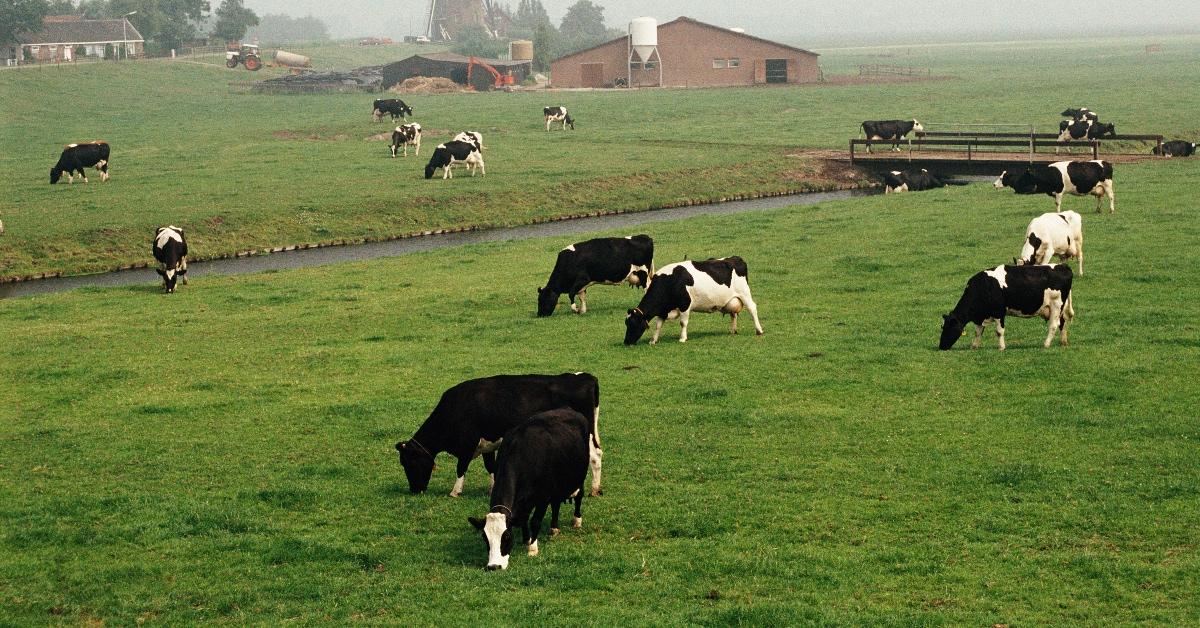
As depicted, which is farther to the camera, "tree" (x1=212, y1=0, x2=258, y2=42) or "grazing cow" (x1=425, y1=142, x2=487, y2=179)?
"tree" (x1=212, y1=0, x2=258, y2=42)

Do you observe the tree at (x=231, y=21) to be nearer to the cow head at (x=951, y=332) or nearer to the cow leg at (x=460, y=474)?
the cow head at (x=951, y=332)

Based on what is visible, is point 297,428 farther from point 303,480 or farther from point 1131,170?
point 1131,170

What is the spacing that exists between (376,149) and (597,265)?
4059 cm

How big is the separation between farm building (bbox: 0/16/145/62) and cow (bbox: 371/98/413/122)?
66.1m

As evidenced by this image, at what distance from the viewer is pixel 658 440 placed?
17.2 m

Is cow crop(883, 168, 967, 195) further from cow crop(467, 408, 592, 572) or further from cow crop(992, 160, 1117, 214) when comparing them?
cow crop(467, 408, 592, 572)

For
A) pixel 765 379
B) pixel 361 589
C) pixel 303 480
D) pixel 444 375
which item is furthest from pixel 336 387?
pixel 361 589

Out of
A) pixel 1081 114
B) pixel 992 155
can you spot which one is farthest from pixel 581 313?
pixel 1081 114

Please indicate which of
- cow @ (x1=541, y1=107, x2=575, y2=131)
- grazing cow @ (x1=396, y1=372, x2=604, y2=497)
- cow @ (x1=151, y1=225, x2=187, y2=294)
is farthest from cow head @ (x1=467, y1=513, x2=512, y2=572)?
cow @ (x1=541, y1=107, x2=575, y2=131)

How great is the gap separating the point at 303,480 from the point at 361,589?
3699 mm

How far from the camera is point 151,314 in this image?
29.2 meters

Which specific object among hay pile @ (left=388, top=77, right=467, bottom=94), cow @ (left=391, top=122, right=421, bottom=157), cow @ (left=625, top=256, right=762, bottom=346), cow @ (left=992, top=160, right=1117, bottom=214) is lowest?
cow @ (left=625, top=256, right=762, bottom=346)

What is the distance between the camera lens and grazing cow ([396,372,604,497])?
15031 millimetres

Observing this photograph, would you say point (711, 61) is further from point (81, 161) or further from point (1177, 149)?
point (81, 161)
